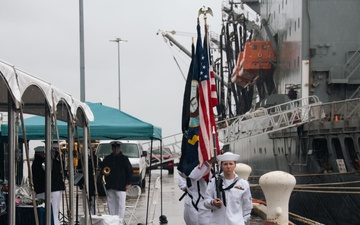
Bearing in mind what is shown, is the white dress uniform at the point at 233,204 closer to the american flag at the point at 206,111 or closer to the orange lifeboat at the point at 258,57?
the american flag at the point at 206,111

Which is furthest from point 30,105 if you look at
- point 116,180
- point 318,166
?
point 318,166

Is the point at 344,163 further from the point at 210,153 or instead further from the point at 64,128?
the point at 210,153

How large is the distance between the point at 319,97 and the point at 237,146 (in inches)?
707

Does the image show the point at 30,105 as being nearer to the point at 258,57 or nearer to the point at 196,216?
the point at 196,216

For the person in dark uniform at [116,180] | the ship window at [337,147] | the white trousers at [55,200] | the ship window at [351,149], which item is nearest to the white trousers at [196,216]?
the white trousers at [55,200]

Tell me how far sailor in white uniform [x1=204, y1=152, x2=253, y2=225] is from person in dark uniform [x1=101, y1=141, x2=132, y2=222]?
21.6 feet

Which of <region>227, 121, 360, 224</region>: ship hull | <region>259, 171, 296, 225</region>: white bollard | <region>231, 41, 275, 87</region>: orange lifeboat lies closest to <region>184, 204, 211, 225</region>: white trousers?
<region>259, 171, 296, 225</region>: white bollard

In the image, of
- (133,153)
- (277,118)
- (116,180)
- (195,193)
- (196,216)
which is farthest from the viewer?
(277,118)

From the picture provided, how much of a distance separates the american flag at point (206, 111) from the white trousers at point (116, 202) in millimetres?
5136

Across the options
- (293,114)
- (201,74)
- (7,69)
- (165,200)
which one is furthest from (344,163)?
(7,69)

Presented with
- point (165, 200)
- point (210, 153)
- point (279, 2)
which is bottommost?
point (165, 200)

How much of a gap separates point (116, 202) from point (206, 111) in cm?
559

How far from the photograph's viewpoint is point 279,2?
39.8 metres

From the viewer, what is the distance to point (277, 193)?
1060 cm
